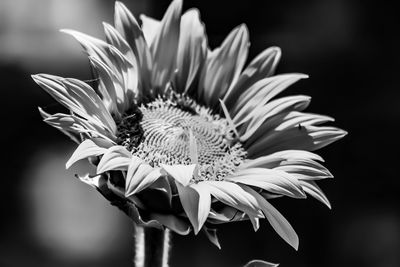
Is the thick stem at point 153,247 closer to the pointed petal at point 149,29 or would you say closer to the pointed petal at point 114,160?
the pointed petal at point 114,160

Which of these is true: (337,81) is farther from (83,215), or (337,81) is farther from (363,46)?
(83,215)

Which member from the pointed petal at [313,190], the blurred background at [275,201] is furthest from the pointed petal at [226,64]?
the blurred background at [275,201]

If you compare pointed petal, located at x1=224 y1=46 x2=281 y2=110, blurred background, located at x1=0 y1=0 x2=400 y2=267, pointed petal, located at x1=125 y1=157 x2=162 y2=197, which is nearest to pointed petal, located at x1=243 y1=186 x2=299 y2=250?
pointed petal, located at x1=125 y1=157 x2=162 y2=197

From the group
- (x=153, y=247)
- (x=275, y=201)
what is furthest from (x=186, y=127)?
(x=275, y=201)

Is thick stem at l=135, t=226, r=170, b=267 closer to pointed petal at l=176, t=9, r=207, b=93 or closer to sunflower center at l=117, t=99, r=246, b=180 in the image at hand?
sunflower center at l=117, t=99, r=246, b=180

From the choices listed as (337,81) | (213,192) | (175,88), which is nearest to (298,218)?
(337,81)
